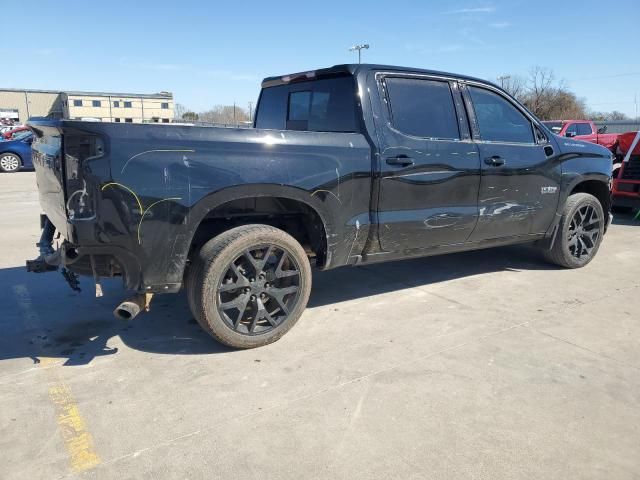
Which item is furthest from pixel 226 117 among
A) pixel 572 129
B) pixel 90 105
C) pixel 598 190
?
pixel 598 190

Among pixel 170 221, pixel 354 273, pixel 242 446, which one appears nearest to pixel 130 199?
pixel 170 221

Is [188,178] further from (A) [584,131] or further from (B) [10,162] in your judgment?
(A) [584,131]

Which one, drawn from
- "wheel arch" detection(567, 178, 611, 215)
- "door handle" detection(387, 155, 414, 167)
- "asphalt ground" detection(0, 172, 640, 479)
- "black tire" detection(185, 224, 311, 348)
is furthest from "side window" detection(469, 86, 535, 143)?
"black tire" detection(185, 224, 311, 348)

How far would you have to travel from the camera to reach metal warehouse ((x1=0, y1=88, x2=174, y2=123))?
764cm

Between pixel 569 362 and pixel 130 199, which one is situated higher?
pixel 130 199

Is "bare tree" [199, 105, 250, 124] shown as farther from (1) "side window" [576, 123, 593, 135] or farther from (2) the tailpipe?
(1) "side window" [576, 123, 593, 135]

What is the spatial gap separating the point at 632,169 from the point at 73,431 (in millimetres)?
9485

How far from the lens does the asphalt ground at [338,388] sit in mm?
2385

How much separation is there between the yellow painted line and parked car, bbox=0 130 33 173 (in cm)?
1608

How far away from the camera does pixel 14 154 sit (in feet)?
55.0

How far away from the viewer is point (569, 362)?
3.40 m

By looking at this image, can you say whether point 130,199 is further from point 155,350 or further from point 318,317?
point 318,317

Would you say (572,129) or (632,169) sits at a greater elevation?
(572,129)

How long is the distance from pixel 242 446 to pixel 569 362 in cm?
228
